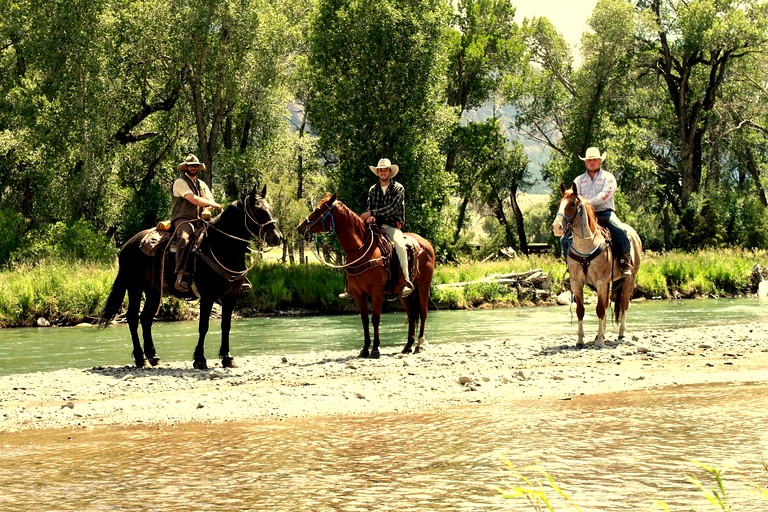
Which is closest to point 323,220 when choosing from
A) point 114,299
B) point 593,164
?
point 114,299

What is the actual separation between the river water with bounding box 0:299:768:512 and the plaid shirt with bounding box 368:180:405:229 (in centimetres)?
575

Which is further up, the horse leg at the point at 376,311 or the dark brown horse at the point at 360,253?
the dark brown horse at the point at 360,253

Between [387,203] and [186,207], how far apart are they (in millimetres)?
3636

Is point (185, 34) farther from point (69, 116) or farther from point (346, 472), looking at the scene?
point (346, 472)

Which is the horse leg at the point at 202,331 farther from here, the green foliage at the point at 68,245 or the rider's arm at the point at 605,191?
the green foliage at the point at 68,245

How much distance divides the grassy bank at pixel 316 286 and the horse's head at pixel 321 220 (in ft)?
52.1

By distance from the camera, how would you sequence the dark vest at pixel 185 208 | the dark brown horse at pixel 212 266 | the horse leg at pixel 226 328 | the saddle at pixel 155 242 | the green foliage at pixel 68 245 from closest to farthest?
1. the dark brown horse at pixel 212 266
2. the saddle at pixel 155 242
3. the dark vest at pixel 185 208
4. the horse leg at pixel 226 328
5. the green foliage at pixel 68 245

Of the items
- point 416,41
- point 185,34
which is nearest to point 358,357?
point 416,41

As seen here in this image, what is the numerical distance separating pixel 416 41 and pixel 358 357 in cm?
2627

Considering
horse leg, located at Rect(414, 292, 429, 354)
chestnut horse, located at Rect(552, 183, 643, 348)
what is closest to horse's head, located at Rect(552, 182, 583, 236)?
chestnut horse, located at Rect(552, 183, 643, 348)

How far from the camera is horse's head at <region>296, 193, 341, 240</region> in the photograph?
52.0 ft

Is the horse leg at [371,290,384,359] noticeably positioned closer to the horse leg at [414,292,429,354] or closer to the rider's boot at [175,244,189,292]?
the horse leg at [414,292,429,354]

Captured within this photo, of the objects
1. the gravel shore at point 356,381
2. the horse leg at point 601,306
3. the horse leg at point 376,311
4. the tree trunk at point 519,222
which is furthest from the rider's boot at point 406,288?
the tree trunk at point 519,222

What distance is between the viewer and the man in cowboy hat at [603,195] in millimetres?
17125
